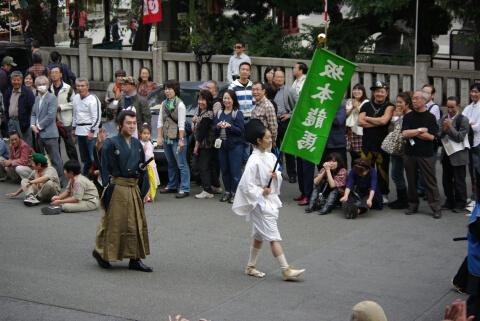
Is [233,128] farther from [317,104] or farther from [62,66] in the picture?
[62,66]

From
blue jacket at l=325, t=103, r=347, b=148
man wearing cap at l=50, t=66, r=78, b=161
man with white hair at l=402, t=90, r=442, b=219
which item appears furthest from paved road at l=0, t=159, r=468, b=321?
man wearing cap at l=50, t=66, r=78, b=161

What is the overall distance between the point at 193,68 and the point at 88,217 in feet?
25.7

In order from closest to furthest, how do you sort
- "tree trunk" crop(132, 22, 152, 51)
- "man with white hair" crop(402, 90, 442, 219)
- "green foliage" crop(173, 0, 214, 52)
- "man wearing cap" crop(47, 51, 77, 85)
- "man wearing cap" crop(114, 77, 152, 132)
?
1. "man with white hair" crop(402, 90, 442, 219)
2. "man wearing cap" crop(114, 77, 152, 132)
3. "man wearing cap" crop(47, 51, 77, 85)
4. "green foliage" crop(173, 0, 214, 52)
5. "tree trunk" crop(132, 22, 152, 51)

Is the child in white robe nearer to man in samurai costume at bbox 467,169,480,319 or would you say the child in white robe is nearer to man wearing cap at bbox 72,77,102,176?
man in samurai costume at bbox 467,169,480,319

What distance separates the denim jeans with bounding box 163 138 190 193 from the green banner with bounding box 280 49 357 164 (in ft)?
12.2

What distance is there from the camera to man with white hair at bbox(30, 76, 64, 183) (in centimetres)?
1205

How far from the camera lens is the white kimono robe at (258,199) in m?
7.62

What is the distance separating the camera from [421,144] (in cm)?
1020

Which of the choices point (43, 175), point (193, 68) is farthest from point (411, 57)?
point (43, 175)

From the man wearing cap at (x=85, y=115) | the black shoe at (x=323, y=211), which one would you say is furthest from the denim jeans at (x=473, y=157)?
the man wearing cap at (x=85, y=115)

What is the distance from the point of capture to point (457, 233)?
9.46 metres

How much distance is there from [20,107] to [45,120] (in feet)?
4.22

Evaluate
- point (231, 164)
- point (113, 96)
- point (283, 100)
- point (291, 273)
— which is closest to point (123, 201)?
point (291, 273)

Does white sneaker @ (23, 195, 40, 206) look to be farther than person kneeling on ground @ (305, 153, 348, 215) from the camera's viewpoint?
Yes
